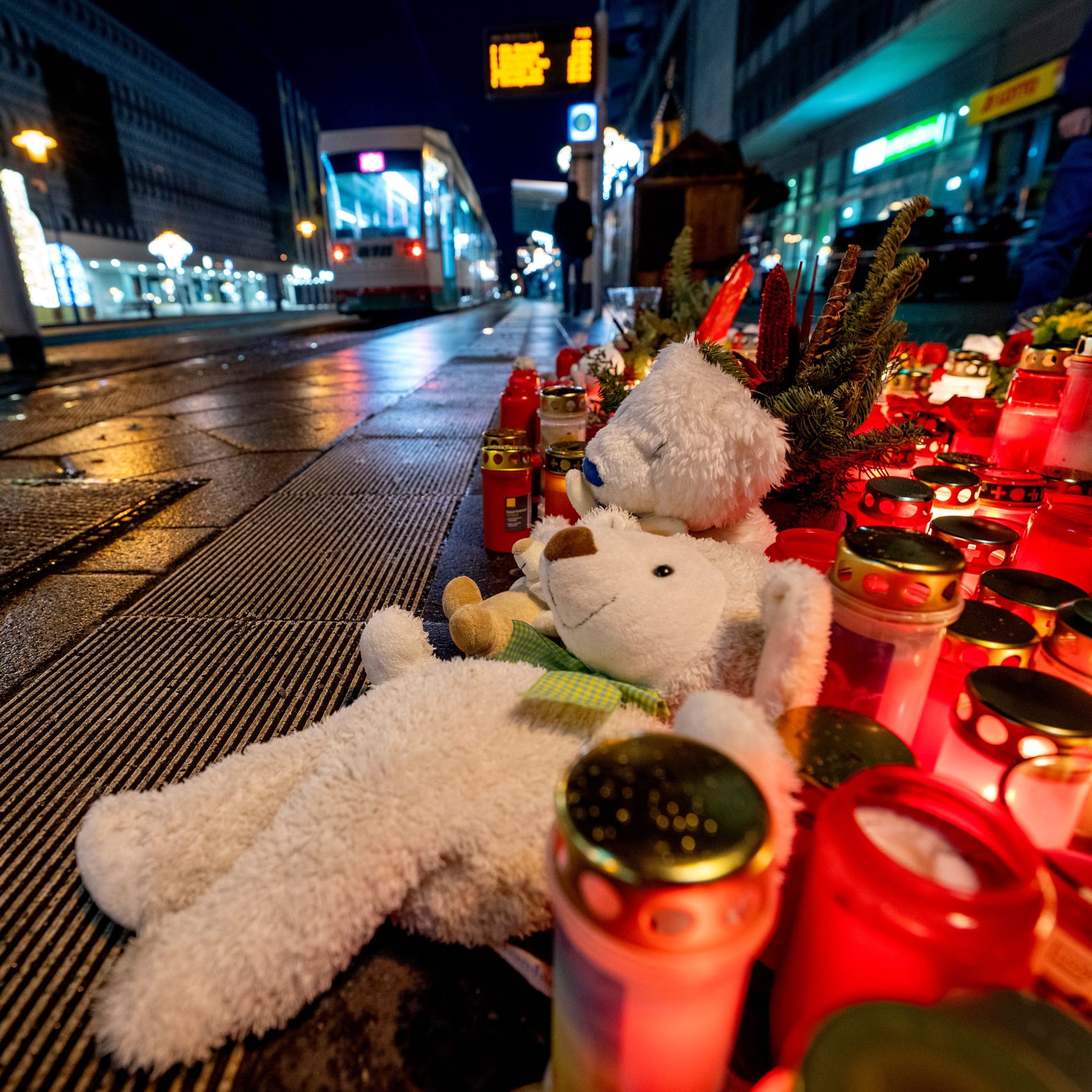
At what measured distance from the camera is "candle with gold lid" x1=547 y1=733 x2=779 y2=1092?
34 centimetres

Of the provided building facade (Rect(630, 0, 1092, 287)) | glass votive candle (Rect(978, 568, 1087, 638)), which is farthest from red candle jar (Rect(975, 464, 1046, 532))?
building facade (Rect(630, 0, 1092, 287))

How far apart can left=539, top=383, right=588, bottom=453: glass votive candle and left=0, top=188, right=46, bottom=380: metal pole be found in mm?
6100

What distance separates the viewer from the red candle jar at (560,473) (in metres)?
1.39

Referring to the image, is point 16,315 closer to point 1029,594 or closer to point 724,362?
point 724,362

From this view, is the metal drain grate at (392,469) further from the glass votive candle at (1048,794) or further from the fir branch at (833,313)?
the glass votive candle at (1048,794)

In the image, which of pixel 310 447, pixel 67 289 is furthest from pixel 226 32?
pixel 310 447

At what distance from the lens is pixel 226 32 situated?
19.6 meters

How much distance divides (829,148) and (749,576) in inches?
717

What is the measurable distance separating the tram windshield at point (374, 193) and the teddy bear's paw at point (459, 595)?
984 centimetres

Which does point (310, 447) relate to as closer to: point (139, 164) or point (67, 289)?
point (67, 289)

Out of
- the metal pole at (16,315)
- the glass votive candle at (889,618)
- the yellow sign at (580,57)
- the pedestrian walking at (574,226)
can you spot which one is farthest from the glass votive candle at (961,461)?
the pedestrian walking at (574,226)

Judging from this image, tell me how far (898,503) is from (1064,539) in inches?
11.2

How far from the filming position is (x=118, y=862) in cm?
69

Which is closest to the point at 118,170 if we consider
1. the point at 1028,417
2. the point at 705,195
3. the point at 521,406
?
the point at 705,195
